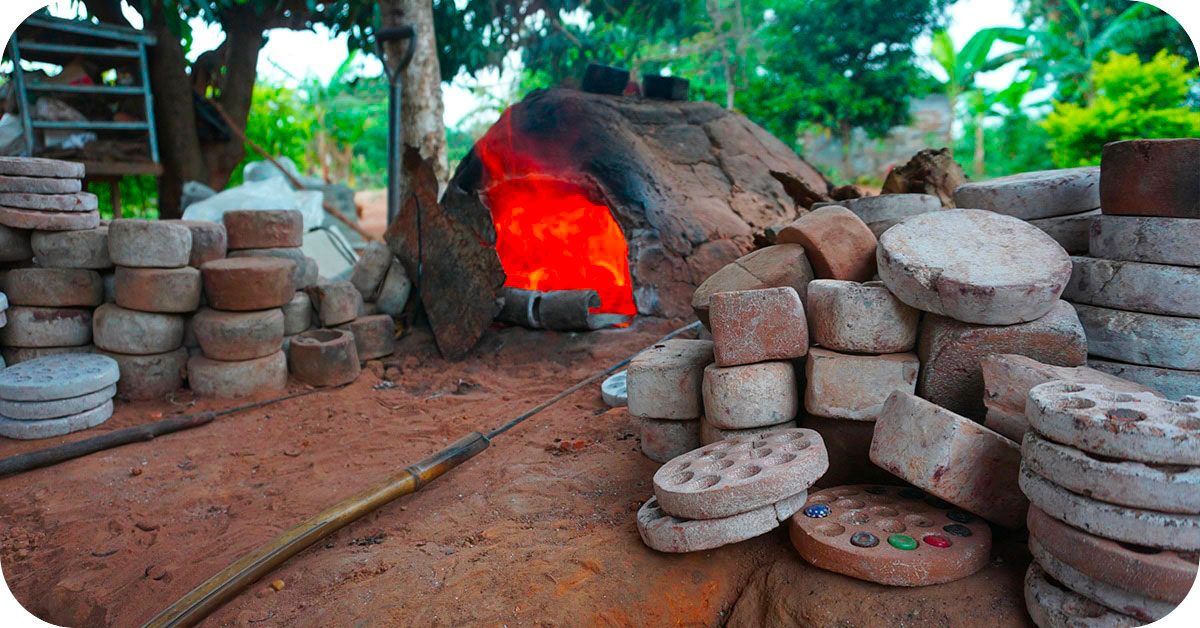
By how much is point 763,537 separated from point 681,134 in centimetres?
534

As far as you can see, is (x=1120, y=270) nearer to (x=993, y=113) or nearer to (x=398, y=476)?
(x=398, y=476)

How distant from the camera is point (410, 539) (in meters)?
3.04

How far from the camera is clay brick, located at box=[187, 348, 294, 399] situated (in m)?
5.09

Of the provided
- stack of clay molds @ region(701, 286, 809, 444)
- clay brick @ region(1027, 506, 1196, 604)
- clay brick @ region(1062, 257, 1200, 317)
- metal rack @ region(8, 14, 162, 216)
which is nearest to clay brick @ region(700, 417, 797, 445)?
stack of clay molds @ region(701, 286, 809, 444)

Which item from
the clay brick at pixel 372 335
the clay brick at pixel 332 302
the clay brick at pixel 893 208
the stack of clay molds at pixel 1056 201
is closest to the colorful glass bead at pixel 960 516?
the stack of clay molds at pixel 1056 201

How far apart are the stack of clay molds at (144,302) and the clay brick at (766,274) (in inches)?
153

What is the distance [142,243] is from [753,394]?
4.48 m

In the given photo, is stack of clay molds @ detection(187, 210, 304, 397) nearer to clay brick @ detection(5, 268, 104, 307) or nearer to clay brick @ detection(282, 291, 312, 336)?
clay brick @ detection(282, 291, 312, 336)

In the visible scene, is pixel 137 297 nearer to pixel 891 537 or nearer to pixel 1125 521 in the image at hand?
pixel 891 537

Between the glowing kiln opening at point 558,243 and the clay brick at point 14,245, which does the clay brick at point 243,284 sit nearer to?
the clay brick at point 14,245

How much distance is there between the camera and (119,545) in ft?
10.4

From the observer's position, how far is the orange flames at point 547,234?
6723 mm

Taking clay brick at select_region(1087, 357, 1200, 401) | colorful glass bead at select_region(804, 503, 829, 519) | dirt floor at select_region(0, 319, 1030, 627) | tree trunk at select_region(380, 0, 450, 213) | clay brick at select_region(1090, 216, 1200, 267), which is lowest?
dirt floor at select_region(0, 319, 1030, 627)

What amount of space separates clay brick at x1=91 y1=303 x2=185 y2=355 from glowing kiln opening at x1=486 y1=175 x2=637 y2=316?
2.90 meters
